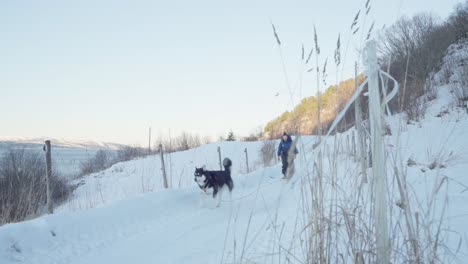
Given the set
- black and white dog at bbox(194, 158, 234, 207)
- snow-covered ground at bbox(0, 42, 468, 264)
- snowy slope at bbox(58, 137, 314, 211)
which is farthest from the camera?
snowy slope at bbox(58, 137, 314, 211)

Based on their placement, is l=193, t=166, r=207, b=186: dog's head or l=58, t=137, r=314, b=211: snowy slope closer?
l=193, t=166, r=207, b=186: dog's head

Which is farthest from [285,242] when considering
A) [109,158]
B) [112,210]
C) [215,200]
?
[109,158]

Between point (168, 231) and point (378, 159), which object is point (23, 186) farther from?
point (378, 159)

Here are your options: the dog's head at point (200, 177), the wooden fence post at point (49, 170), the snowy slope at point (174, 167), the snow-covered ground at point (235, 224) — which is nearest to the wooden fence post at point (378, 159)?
the snow-covered ground at point (235, 224)

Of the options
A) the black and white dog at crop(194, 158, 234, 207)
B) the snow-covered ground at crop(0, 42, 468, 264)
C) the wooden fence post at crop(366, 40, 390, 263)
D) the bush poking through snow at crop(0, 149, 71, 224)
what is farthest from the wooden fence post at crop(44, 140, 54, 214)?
the wooden fence post at crop(366, 40, 390, 263)

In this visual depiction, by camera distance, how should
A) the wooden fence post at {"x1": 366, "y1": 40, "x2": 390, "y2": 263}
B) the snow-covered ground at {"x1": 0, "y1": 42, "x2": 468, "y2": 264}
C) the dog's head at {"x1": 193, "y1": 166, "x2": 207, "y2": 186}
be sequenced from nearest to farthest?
1. the wooden fence post at {"x1": 366, "y1": 40, "x2": 390, "y2": 263}
2. the snow-covered ground at {"x1": 0, "y1": 42, "x2": 468, "y2": 264}
3. the dog's head at {"x1": 193, "y1": 166, "x2": 207, "y2": 186}

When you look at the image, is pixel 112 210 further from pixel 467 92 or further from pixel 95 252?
pixel 467 92

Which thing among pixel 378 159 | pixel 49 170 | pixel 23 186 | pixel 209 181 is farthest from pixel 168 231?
pixel 378 159

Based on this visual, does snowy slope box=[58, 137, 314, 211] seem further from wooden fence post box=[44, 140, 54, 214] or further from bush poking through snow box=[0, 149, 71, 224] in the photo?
wooden fence post box=[44, 140, 54, 214]

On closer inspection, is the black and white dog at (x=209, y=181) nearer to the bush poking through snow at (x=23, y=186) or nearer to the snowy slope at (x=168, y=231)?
the snowy slope at (x=168, y=231)

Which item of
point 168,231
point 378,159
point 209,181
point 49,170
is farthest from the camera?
point 209,181

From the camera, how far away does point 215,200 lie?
305 inches

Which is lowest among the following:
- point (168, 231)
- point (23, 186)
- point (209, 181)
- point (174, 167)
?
point (174, 167)

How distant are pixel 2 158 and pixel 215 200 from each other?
371 inches
